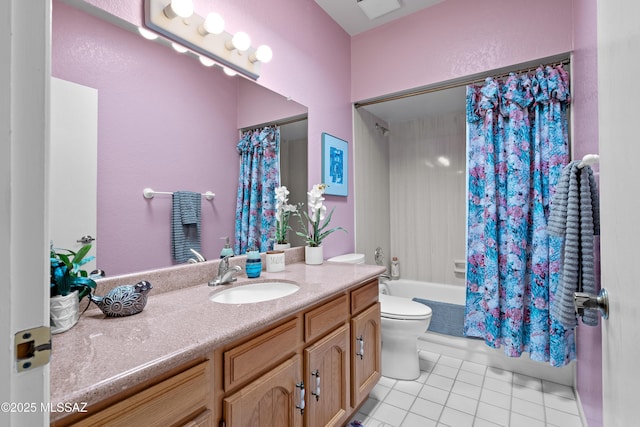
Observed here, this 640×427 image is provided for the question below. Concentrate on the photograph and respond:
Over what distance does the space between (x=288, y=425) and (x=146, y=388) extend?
0.63 metres

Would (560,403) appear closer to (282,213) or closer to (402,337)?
(402,337)

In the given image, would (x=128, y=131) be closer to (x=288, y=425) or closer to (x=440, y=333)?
(x=288, y=425)

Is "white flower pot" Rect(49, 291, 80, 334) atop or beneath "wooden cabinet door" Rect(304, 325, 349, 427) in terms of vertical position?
atop

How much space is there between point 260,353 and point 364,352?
82 centimetres

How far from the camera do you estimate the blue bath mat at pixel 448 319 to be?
245 cm

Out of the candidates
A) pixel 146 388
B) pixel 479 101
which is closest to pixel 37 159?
pixel 146 388

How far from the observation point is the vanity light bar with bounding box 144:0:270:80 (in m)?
1.22

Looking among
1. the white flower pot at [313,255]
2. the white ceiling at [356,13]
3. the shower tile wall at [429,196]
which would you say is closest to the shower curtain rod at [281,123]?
the white flower pot at [313,255]

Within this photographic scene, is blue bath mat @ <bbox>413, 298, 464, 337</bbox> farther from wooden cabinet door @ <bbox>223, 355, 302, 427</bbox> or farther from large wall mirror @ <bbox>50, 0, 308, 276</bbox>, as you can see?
large wall mirror @ <bbox>50, 0, 308, 276</bbox>

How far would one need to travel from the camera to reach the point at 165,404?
69 centimetres

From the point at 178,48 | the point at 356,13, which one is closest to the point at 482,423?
the point at 178,48

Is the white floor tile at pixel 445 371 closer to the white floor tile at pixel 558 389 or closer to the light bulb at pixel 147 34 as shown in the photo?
the white floor tile at pixel 558 389

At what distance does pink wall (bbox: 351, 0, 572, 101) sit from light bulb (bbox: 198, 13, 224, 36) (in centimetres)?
147

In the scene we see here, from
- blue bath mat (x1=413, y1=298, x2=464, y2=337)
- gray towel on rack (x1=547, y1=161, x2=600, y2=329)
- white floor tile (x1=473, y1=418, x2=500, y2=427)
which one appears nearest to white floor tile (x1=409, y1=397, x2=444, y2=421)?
white floor tile (x1=473, y1=418, x2=500, y2=427)
